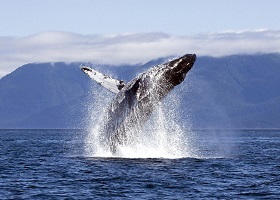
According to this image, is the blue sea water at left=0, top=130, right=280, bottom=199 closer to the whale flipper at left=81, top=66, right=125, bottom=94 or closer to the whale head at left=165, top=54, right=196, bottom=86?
the whale flipper at left=81, top=66, right=125, bottom=94

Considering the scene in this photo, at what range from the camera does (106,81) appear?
25.6m

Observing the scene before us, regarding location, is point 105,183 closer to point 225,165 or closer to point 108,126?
point 108,126

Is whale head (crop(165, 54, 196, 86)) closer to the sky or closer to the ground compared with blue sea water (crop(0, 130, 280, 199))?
closer to the sky

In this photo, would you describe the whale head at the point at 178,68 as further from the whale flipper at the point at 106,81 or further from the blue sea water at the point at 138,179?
the blue sea water at the point at 138,179

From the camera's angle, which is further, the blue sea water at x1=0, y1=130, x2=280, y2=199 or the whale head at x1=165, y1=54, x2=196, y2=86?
the whale head at x1=165, y1=54, x2=196, y2=86

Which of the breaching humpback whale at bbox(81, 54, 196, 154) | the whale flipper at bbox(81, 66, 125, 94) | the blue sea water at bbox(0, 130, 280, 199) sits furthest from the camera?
the whale flipper at bbox(81, 66, 125, 94)

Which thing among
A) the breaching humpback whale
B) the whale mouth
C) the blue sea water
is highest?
the whale mouth

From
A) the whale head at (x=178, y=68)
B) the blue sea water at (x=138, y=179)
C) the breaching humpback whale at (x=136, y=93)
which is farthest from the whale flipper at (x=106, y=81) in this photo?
the blue sea water at (x=138, y=179)

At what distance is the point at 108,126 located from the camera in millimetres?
26562

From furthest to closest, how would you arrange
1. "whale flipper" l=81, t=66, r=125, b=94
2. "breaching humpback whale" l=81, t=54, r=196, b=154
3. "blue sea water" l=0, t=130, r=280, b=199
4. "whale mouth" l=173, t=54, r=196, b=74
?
"whale flipper" l=81, t=66, r=125, b=94 → "breaching humpback whale" l=81, t=54, r=196, b=154 → "whale mouth" l=173, t=54, r=196, b=74 → "blue sea water" l=0, t=130, r=280, b=199

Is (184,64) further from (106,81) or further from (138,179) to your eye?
(138,179)

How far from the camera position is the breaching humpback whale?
2431 centimetres

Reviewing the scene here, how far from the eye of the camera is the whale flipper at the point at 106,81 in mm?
25469

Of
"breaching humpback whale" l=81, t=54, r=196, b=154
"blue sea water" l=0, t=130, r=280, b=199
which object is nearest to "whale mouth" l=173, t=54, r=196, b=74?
"breaching humpback whale" l=81, t=54, r=196, b=154
